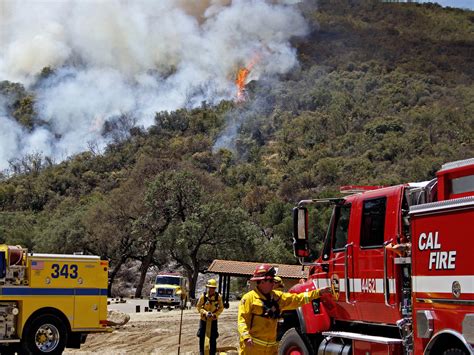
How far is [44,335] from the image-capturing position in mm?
16984

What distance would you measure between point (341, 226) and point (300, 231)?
2.39 feet

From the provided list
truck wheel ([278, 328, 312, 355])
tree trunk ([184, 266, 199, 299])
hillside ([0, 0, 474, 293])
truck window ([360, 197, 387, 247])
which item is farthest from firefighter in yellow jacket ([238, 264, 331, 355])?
tree trunk ([184, 266, 199, 299])

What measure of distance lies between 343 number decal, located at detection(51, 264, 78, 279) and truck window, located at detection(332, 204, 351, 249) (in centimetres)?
767

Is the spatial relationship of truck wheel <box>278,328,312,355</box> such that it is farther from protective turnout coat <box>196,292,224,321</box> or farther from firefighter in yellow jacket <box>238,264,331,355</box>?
firefighter in yellow jacket <box>238,264,331,355</box>

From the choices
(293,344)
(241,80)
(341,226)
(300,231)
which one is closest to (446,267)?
(300,231)

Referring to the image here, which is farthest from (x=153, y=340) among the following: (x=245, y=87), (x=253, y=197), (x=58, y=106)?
(x=58, y=106)

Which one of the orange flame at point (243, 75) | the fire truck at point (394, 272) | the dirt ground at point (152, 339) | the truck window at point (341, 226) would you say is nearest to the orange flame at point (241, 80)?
the orange flame at point (243, 75)

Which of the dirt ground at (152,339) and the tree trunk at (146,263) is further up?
the tree trunk at (146,263)

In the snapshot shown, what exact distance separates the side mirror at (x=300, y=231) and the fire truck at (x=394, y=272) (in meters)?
0.01

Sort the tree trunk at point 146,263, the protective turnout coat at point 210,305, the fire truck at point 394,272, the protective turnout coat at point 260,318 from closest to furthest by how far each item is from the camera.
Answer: the fire truck at point 394,272, the protective turnout coat at point 260,318, the protective turnout coat at point 210,305, the tree trunk at point 146,263

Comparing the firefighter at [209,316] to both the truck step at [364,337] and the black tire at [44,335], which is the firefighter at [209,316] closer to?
the truck step at [364,337]

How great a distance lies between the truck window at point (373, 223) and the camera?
416 inches

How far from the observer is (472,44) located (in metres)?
195

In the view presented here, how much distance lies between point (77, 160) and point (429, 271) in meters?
136
